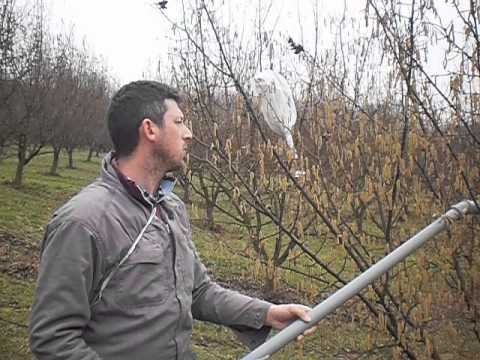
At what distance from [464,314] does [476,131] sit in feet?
2.84

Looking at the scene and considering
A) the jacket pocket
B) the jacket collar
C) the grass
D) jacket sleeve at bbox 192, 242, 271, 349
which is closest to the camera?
the jacket pocket

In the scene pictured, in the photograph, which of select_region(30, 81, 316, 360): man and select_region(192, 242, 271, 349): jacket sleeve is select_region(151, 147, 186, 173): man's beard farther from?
select_region(192, 242, 271, 349): jacket sleeve

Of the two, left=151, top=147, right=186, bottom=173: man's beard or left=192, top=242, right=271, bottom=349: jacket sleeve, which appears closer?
left=151, top=147, right=186, bottom=173: man's beard

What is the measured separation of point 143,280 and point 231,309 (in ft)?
1.54

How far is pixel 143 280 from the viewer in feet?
5.17

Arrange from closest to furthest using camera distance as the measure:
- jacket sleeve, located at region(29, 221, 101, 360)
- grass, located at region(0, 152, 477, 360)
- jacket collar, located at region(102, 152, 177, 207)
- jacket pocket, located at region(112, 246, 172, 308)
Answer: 1. jacket sleeve, located at region(29, 221, 101, 360)
2. jacket pocket, located at region(112, 246, 172, 308)
3. jacket collar, located at region(102, 152, 177, 207)
4. grass, located at region(0, 152, 477, 360)

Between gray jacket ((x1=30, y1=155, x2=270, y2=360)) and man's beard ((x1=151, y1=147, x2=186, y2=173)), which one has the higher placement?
man's beard ((x1=151, y1=147, x2=186, y2=173))

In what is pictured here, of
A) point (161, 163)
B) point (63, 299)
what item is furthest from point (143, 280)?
point (161, 163)

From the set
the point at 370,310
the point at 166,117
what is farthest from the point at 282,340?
the point at 370,310

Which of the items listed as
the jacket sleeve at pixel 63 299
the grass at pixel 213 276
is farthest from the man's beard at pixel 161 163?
the grass at pixel 213 276

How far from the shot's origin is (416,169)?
114 inches

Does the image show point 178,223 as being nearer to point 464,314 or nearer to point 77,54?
point 464,314

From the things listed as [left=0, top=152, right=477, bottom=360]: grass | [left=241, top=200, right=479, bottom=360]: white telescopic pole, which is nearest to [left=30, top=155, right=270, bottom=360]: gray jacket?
[left=241, top=200, right=479, bottom=360]: white telescopic pole

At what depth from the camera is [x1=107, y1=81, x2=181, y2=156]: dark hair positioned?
5.70ft
